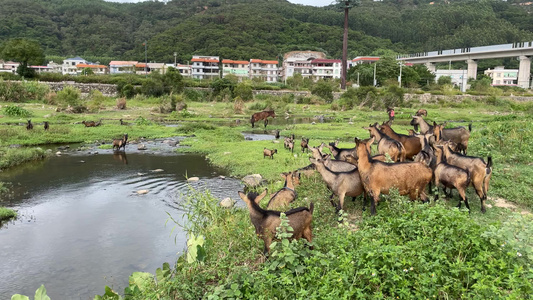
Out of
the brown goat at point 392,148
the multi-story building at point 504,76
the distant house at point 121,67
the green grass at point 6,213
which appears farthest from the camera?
the multi-story building at point 504,76

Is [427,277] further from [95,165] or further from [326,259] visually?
[95,165]

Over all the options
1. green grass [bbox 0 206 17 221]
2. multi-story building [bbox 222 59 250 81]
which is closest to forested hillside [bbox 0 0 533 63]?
multi-story building [bbox 222 59 250 81]

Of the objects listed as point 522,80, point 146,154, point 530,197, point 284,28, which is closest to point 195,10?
point 284,28

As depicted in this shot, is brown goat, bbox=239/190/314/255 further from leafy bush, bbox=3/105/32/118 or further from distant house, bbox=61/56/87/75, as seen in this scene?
distant house, bbox=61/56/87/75

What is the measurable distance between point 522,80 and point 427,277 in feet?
241

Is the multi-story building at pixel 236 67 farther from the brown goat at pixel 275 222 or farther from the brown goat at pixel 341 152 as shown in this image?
the brown goat at pixel 275 222

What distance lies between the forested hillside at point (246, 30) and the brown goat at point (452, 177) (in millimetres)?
92250

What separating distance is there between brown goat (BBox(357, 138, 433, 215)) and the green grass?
8.42 meters

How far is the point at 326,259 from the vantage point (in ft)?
16.8

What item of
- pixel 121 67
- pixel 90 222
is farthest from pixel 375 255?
pixel 121 67

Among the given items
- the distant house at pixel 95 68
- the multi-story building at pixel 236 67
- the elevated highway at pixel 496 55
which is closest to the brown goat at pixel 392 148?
the elevated highway at pixel 496 55

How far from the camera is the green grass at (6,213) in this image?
9.59 meters

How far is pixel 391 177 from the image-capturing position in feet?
22.4

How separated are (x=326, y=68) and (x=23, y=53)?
5697cm
